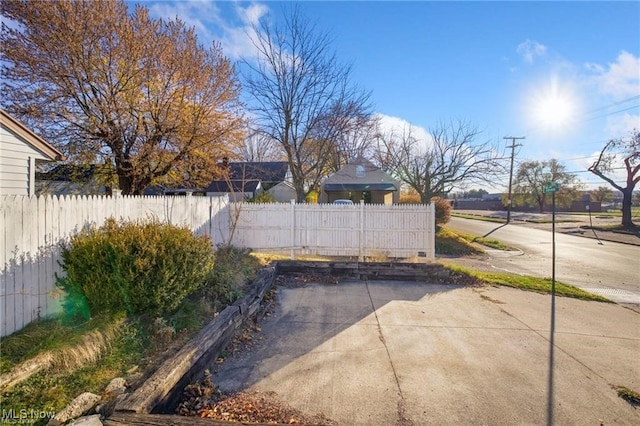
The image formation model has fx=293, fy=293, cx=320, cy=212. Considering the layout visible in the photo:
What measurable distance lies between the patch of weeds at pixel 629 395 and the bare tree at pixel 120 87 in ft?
46.1

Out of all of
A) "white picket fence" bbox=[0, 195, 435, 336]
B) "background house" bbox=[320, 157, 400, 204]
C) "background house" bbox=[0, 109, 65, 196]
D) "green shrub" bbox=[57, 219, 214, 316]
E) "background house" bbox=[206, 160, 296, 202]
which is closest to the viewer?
"green shrub" bbox=[57, 219, 214, 316]

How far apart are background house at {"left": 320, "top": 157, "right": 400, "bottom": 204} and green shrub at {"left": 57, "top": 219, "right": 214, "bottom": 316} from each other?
2061cm

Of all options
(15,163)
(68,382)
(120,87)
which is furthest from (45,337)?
(120,87)

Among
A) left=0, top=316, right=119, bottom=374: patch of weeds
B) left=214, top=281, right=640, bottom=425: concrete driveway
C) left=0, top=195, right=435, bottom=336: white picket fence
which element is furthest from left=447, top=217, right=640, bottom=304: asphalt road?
left=0, top=316, right=119, bottom=374: patch of weeds

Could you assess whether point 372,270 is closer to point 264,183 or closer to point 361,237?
point 361,237

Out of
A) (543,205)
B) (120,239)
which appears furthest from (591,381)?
(543,205)

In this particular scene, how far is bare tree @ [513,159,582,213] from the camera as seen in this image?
4172cm

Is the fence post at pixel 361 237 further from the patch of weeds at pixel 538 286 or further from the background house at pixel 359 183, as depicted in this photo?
the background house at pixel 359 183

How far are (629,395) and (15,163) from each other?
10.2 m

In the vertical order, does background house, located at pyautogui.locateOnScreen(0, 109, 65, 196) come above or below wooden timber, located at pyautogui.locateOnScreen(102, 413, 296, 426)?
above

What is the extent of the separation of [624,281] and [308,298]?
30.4 ft

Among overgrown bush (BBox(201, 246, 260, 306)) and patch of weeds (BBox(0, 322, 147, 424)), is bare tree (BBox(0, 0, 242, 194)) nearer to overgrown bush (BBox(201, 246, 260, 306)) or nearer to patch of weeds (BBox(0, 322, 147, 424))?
overgrown bush (BBox(201, 246, 260, 306))

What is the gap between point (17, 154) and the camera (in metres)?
6.07

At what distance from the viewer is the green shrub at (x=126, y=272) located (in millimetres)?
3326
